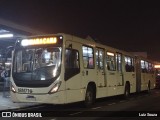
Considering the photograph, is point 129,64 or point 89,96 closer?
point 89,96

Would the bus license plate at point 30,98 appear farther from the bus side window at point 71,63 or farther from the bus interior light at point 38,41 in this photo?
the bus interior light at point 38,41

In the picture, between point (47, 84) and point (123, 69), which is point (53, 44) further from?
point (123, 69)

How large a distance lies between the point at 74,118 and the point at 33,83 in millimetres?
2706

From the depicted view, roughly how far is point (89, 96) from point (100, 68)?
197 cm

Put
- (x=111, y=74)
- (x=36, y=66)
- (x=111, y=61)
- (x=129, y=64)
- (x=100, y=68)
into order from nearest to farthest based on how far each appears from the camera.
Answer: (x=36, y=66) → (x=100, y=68) → (x=111, y=74) → (x=111, y=61) → (x=129, y=64)

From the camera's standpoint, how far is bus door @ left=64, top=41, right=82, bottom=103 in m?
15.8

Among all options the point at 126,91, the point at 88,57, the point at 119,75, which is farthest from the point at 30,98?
the point at 126,91

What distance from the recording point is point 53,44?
52.2 ft

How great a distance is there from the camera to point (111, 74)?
20.8 m

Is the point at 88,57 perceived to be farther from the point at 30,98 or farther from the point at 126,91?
the point at 126,91

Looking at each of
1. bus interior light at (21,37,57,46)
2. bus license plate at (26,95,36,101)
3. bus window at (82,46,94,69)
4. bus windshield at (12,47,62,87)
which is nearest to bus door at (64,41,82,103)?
bus windshield at (12,47,62,87)

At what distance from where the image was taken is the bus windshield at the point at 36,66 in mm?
15500

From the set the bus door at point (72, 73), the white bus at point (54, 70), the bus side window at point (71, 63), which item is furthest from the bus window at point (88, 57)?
the bus side window at point (71, 63)

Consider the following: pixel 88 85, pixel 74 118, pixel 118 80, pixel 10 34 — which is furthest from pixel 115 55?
pixel 74 118
